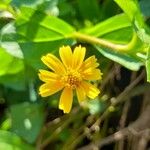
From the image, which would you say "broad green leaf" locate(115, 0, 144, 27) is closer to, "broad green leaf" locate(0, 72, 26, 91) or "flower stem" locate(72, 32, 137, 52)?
"flower stem" locate(72, 32, 137, 52)

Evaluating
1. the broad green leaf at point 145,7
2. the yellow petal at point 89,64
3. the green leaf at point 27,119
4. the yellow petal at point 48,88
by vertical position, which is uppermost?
the broad green leaf at point 145,7

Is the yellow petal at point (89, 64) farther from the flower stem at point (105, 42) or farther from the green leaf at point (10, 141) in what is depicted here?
the green leaf at point (10, 141)

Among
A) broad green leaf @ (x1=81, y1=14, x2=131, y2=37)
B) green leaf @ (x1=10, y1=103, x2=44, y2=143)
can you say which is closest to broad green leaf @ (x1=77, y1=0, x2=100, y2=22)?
broad green leaf @ (x1=81, y1=14, x2=131, y2=37)

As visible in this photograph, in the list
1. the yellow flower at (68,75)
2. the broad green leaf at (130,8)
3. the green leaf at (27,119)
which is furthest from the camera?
the green leaf at (27,119)

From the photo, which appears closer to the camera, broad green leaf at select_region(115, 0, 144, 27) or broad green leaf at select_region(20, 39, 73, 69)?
broad green leaf at select_region(115, 0, 144, 27)

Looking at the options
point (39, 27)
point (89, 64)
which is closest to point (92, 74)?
point (89, 64)

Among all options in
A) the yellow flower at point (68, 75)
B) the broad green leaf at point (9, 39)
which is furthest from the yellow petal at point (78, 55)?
the broad green leaf at point (9, 39)

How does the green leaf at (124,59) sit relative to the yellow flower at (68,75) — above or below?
above
